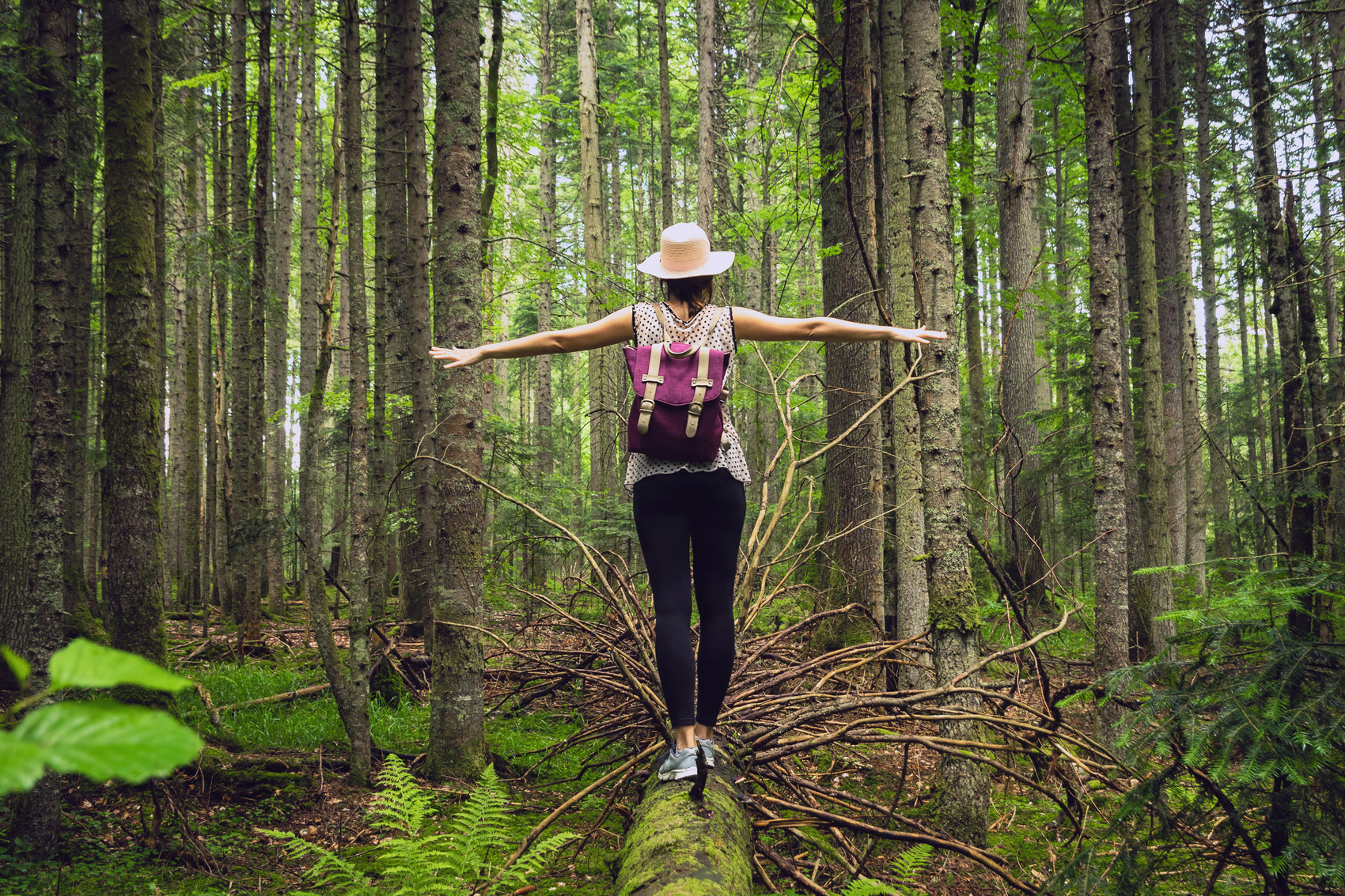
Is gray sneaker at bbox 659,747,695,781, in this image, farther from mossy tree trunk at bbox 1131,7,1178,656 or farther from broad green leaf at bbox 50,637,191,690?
mossy tree trunk at bbox 1131,7,1178,656

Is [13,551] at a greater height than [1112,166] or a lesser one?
lesser

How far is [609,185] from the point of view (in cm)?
2720

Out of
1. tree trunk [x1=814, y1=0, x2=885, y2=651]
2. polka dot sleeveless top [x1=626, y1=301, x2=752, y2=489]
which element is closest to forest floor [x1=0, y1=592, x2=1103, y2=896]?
tree trunk [x1=814, y1=0, x2=885, y2=651]

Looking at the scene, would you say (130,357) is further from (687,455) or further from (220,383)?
(220,383)

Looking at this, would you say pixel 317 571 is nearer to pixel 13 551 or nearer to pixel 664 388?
pixel 664 388

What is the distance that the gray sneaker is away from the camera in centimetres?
295

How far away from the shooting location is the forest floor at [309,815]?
357 centimetres

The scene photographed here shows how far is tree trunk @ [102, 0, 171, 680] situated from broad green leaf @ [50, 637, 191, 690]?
413 centimetres

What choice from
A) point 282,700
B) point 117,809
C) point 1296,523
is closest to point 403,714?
point 282,700

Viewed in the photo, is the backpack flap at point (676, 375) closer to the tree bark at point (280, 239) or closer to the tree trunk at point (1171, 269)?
the tree bark at point (280, 239)

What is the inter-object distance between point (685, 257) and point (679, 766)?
2.33 m

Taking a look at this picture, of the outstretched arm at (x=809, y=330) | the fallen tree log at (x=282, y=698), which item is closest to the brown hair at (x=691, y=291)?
the outstretched arm at (x=809, y=330)

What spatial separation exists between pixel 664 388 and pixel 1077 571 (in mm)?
22890

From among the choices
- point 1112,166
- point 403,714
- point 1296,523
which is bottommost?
point 403,714
